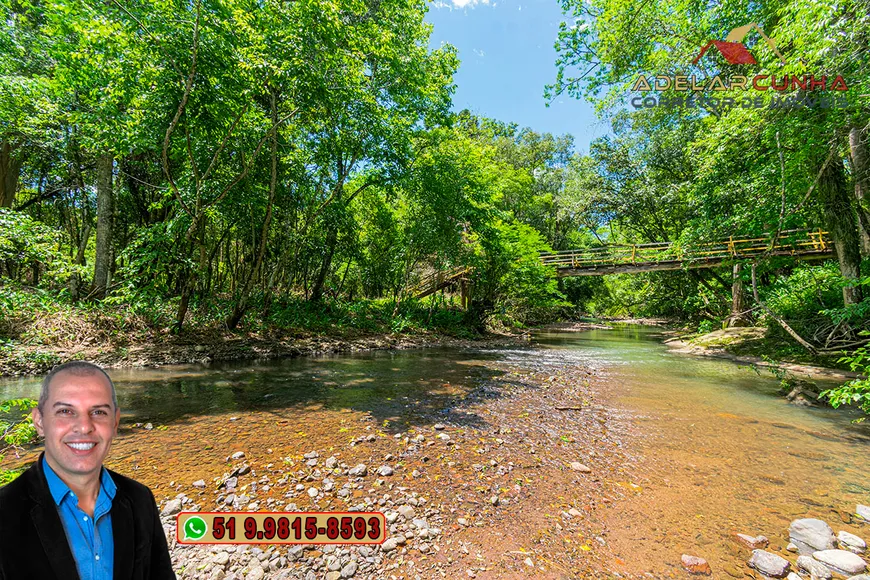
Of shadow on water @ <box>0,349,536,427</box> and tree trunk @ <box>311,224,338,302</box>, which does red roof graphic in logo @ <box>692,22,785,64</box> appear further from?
tree trunk @ <box>311,224,338,302</box>

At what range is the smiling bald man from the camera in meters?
1.04

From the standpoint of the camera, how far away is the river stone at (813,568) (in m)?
2.49

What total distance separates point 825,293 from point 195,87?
18737 mm

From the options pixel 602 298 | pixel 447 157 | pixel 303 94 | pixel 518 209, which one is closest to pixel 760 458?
pixel 303 94

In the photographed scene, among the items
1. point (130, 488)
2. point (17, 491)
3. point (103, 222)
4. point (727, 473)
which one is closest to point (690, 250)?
point (727, 473)

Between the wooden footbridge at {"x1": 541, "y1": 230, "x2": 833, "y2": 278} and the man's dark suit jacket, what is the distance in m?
16.8

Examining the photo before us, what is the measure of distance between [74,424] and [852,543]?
5320 millimetres

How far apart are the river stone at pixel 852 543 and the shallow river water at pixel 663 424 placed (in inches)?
9.4

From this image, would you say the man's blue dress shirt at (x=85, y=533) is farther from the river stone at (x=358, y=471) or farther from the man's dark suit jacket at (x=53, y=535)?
the river stone at (x=358, y=471)

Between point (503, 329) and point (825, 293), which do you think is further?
point (503, 329)

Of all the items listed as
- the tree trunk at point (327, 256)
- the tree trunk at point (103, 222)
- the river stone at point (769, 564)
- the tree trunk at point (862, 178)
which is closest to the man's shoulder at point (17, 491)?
the river stone at point (769, 564)

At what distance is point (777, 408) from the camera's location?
21.7 feet

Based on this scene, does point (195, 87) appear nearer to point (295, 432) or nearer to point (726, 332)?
point (295, 432)

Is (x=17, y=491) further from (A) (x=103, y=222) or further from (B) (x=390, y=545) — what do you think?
(A) (x=103, y=222)
